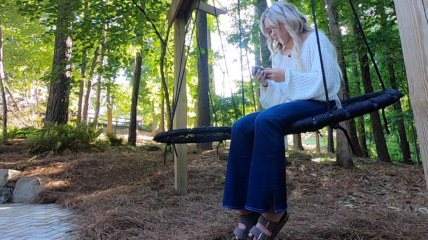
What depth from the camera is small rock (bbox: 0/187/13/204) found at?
317cm

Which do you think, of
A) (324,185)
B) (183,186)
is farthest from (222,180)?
(324,185)

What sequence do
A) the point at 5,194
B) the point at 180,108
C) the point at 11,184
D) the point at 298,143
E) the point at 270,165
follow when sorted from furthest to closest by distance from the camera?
1. the point at 298,143
2. the point at 11,184
3. the point at 5,194
4. the point at 180,108
5. the point at 270,165

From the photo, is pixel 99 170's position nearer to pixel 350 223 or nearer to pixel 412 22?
pixel 350 223

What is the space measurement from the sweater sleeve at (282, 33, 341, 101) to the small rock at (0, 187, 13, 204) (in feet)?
11.3

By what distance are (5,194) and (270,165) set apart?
342 centimetres

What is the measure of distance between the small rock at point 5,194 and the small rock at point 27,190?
0.11 metres

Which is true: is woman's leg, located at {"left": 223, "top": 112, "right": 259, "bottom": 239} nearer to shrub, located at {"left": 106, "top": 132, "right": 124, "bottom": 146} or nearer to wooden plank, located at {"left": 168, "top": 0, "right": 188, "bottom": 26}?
wooden plank, located at {"left": 168, "top": 0, "right": 188, "bottom": 26}

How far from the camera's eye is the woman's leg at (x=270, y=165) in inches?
45.7

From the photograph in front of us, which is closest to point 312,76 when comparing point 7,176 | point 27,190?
point 27,190

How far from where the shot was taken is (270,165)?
119 centimetres

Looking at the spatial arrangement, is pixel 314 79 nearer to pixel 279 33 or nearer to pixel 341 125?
pixel 279 33

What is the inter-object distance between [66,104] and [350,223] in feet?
19.1

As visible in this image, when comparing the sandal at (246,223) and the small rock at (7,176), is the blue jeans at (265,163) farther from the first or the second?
the small rock at (7,176)

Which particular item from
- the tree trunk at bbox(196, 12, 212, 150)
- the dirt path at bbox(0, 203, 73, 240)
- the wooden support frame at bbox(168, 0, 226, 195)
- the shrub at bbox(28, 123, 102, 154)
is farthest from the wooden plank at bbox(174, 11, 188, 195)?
the tree trunk at bbox(196, 12, 212, 150)
